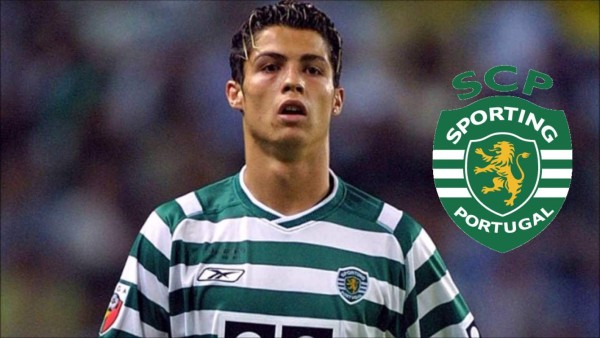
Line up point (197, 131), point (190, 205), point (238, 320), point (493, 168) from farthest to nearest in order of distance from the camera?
point (197, 131), point (493, 168), point (190, 205), point (238, 320)

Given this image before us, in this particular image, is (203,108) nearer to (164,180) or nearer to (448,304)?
(164,180)

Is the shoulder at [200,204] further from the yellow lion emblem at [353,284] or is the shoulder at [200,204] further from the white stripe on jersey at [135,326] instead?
the yellow lion emblem at [353,284]

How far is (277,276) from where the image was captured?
1970mm

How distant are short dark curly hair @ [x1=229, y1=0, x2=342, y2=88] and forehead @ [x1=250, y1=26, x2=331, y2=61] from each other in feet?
0.04

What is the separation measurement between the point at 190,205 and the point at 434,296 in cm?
56

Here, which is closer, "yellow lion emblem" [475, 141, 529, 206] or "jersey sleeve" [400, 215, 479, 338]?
"jersey sleeve" [400, 215, 479, 338]

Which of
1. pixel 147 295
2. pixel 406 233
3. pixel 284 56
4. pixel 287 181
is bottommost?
pixel 147 295

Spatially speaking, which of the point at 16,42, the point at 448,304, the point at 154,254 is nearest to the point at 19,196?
the point at 16,42

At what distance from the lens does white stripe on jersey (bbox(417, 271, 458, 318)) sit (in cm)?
205

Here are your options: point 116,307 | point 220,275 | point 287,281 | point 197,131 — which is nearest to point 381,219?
point 287,281

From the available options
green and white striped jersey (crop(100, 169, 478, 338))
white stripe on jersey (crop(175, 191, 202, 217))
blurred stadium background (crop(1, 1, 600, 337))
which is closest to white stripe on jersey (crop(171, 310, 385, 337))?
green and white striped jersey (crop(100, 169, 478, 338))

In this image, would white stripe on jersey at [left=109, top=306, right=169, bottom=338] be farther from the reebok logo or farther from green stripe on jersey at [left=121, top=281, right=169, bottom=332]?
the reebok logo

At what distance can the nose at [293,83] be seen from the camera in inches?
77.4

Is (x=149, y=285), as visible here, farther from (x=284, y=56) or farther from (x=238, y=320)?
(x=284, y=56)
